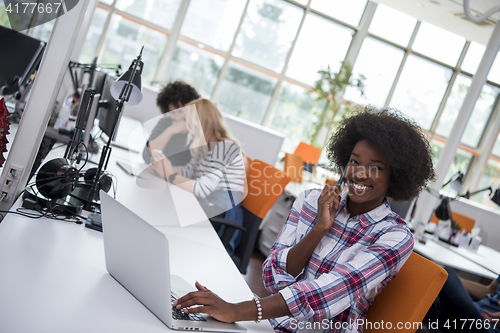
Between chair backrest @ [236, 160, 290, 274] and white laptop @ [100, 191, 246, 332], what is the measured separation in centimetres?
127

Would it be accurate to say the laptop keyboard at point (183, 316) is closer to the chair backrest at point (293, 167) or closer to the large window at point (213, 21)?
the chair backrest at point (293, 167)

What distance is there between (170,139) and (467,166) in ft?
25.4

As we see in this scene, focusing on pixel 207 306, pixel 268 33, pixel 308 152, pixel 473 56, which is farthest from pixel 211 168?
pixel 473 56

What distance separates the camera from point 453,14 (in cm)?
670

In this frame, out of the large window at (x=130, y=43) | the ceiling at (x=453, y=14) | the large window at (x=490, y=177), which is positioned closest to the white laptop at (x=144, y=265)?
the ceiling at (x=453, y=14)

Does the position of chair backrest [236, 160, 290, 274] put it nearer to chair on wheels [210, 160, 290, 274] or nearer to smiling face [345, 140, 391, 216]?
chair on wheels [210, 160, 290, 274]

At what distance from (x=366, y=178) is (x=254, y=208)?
110cm

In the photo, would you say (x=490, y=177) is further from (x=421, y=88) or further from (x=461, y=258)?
(x=461, y=258)

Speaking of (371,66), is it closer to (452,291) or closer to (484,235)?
(484,235)

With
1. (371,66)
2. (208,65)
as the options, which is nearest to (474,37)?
(371,66)

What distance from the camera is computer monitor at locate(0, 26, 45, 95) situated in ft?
8.36

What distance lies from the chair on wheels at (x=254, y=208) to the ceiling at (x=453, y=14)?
206 inches

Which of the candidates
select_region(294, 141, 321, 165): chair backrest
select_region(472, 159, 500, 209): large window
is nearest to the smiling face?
select_region(294, 141, 321, 165): chair backrest

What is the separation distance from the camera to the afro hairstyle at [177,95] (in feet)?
10.1
